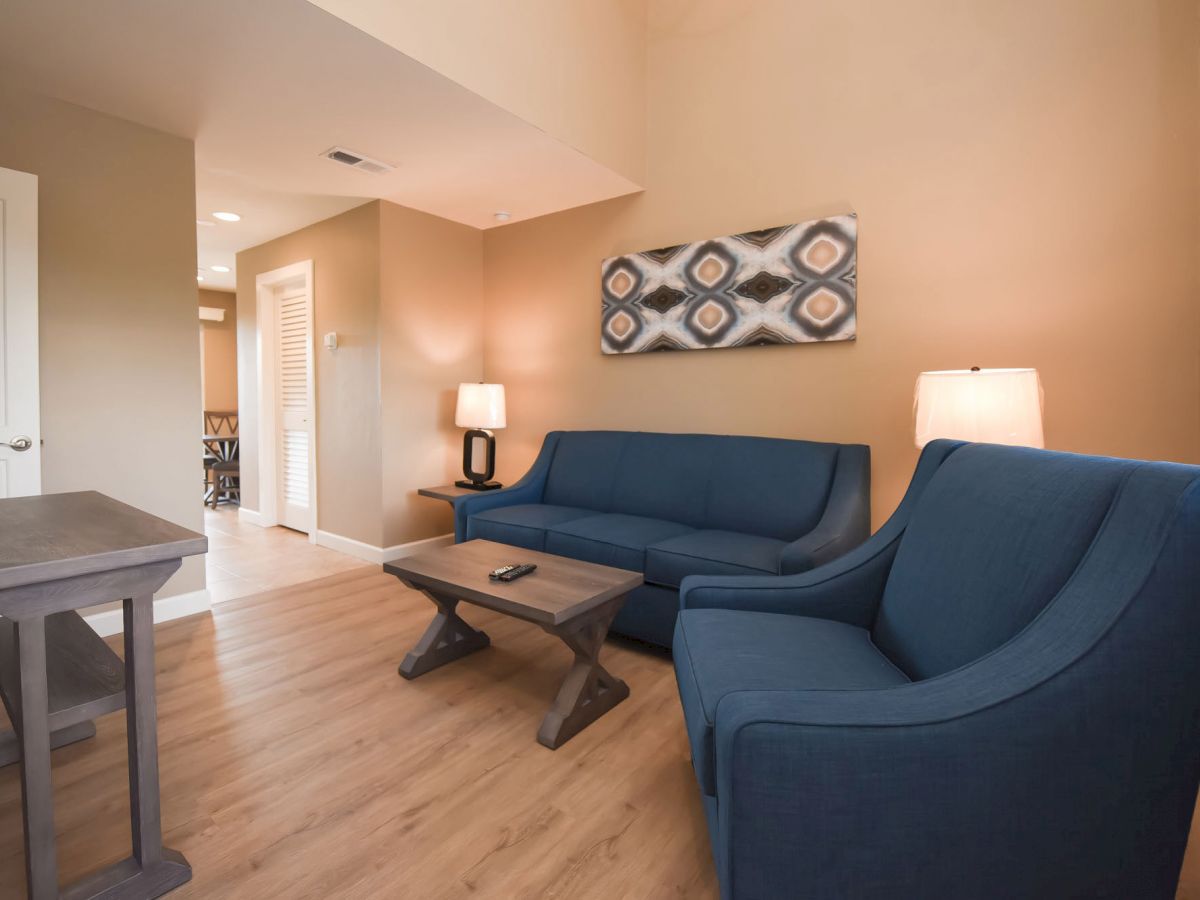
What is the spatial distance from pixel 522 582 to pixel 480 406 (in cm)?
209

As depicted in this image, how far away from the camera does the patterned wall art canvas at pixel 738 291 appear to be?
9.49 feet

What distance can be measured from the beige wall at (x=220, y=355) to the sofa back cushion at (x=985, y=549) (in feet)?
26.0

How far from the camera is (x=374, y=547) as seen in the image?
155 inches

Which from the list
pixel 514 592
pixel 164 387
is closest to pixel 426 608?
pixel 514 592

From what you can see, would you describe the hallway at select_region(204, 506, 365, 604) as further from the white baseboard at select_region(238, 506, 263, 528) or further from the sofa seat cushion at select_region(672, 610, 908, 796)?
the sofa seat cushion at select_region(672, 610, 908, 796)

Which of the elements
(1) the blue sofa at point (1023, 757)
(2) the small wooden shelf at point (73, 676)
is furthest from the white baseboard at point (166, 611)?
(1) the blue sofa at point (1023, 757)

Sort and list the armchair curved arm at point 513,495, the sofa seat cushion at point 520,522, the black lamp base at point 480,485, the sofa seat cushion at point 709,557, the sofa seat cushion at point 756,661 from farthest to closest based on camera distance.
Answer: the black lamp base at point 480,485 → the armchair curved arm at point 513,495 → the sofa seat cushion at point 520,522 → the sofa seat cushion at point 709,557 → the sofa seat cushion at point 756,661

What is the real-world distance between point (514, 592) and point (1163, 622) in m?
1.57

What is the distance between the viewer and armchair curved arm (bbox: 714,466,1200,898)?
849mm

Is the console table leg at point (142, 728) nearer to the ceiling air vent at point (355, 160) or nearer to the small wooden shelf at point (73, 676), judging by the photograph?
the small wooden shelf at point (73, 676)

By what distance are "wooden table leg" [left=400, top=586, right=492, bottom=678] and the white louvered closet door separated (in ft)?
8.40

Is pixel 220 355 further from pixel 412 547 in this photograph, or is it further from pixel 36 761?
pixel 36 761

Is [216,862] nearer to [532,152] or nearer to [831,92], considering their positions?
[532,152]

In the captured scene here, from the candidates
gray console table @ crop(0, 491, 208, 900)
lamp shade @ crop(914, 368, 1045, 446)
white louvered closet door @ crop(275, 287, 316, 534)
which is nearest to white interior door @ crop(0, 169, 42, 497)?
gray console table @ crop(0, 491, 208, 900)
